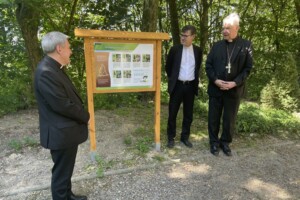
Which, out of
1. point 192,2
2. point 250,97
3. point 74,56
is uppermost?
point 192,2

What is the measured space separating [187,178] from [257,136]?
2.26 meters

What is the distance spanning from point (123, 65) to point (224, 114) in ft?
6.00

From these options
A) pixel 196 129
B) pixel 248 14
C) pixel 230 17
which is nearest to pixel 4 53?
pixel 196 129

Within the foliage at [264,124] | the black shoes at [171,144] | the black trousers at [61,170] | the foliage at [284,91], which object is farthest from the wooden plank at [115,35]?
the foliage at [284,91]

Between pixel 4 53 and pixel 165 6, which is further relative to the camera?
pixel 165 6

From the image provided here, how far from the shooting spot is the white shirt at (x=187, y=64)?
14.4 feet

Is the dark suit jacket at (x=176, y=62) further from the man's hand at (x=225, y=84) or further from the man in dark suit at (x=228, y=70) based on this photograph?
the man's hand at (x=225, y=84)

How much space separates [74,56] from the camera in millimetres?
7324

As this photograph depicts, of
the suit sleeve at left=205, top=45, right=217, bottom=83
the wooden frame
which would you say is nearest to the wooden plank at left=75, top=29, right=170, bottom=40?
the wooden frame

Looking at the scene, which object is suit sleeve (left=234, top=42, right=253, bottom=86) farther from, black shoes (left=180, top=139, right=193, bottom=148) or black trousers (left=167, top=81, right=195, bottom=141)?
black shoes (left=180, top=139, right=193, bottom=148)

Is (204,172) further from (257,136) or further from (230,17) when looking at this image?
(230,17)

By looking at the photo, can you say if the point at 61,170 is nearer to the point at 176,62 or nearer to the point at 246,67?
the point at 176,62

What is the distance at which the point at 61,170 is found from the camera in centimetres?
280

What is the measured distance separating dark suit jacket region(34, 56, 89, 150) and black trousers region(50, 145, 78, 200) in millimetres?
130
